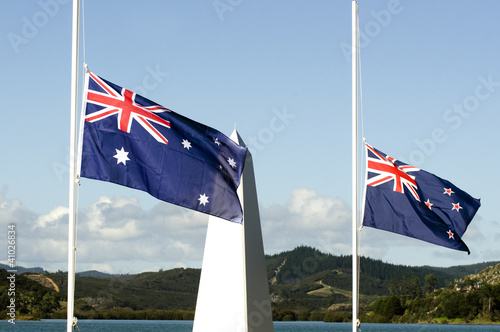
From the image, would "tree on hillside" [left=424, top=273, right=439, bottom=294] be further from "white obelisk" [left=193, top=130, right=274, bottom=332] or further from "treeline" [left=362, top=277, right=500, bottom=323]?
"white obelisk" [left=193, top=130, right=274, bottom=332]

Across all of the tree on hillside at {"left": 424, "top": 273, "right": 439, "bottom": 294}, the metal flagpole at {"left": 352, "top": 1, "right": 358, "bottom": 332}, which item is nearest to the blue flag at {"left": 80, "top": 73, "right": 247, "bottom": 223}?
the metal flagpole at {"left": 352, "top": 1, "right": 358, "bottom": 332}

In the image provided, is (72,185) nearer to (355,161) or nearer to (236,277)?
(236,277)

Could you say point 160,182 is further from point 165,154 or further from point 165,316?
point 165,316

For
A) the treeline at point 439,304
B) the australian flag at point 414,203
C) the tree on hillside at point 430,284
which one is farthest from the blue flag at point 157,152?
the tree on hillside at point 430,284

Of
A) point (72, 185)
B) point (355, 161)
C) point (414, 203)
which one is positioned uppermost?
point (355, 161)

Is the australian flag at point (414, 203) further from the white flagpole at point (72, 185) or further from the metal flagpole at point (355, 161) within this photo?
the white flagpole at point (72, 185)

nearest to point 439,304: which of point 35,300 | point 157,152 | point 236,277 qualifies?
point 35,300

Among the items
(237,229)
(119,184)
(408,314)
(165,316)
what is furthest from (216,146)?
(165,316)
